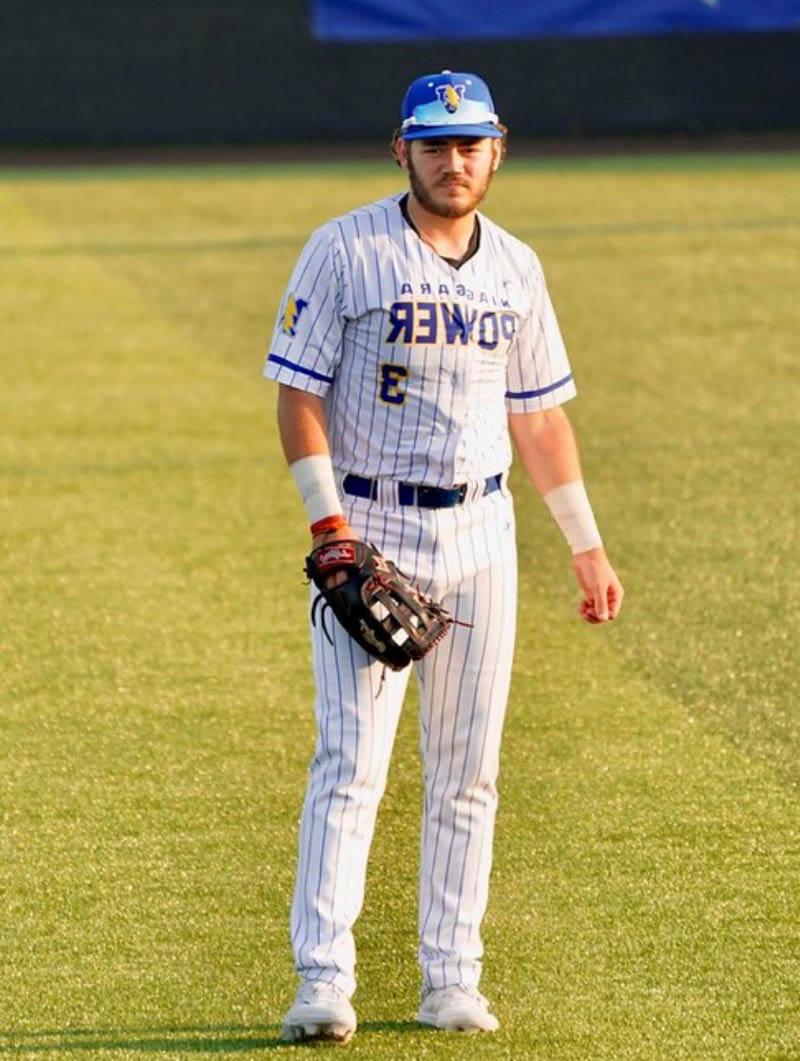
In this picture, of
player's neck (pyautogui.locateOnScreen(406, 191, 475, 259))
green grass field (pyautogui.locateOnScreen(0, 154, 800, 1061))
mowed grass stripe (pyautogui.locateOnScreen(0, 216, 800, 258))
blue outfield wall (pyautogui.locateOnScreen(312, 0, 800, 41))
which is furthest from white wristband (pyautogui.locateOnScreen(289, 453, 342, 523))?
blue outfield wall (pyautogui.locateOnScreen(312, 0, 800, 41))

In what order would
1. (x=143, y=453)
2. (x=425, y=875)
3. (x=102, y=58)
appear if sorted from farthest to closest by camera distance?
1. (x=102, y=58)
2. (x=143, y=453)
3. (x=425, y=875)

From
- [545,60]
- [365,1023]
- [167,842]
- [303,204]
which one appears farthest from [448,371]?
[545,60]

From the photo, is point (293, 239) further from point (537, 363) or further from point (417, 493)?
point (417, 493)

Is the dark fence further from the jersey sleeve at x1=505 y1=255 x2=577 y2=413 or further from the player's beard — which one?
the player's beard

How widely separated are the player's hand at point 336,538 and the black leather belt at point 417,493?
0.15 metres

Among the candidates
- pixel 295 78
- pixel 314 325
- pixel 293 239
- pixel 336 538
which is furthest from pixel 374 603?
pixel 295 78

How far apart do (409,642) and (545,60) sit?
19.3m

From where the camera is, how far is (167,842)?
5324 millimetres

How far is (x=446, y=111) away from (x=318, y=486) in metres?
0.77

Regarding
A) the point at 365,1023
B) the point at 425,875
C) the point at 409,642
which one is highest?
the point at 409,642

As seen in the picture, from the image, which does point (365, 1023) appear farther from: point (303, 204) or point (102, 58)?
point (102, 58)

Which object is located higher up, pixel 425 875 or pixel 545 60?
pixel 545 60

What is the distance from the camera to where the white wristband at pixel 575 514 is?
4383 mm

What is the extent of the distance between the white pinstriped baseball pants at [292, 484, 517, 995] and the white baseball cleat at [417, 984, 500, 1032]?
0.08 ft
